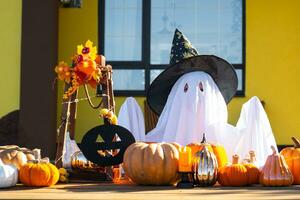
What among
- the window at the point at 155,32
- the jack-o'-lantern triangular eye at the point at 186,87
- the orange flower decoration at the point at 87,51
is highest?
the window at the point at 155,32

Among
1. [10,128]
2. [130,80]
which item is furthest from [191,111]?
[130,80]

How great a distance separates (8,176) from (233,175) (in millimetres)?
1621

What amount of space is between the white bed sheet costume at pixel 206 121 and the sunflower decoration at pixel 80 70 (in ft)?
2.49

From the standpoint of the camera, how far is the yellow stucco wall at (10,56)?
8.73 m

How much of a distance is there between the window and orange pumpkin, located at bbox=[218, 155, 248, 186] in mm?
5283

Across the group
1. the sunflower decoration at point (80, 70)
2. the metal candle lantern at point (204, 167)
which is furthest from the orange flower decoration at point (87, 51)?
the metal candle lantern at point (204, 167)

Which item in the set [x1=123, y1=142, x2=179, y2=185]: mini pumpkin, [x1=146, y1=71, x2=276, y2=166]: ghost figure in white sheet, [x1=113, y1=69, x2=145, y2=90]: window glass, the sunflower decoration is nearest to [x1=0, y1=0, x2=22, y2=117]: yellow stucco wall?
[x1=113, y1=69, x2=145, y2=90]: window glass

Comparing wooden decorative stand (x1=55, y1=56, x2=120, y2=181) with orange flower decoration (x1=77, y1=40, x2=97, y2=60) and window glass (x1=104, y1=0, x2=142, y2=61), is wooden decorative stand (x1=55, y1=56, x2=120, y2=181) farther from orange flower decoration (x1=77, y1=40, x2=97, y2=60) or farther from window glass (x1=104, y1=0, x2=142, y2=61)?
window glass (x1=104, y1=0, x2=142, y2=61)

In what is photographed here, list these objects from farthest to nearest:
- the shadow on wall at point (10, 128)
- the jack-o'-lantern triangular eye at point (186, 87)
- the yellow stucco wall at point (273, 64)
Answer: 1. the yellow stucco wall at point (273, 64)
2. the shadow on wall at point (10, 128)
3. the jack-o'-lantern triangular eye at point (186, 87)

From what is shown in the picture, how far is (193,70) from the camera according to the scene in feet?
19.8

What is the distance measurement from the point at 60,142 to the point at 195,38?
16.8 ft

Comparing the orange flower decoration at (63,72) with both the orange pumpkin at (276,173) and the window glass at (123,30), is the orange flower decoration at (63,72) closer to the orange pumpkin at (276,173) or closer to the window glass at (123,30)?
the orange pumpkin at (276,173)

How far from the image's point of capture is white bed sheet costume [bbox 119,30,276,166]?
567 cm

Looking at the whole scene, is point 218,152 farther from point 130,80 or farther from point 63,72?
point 130,80
